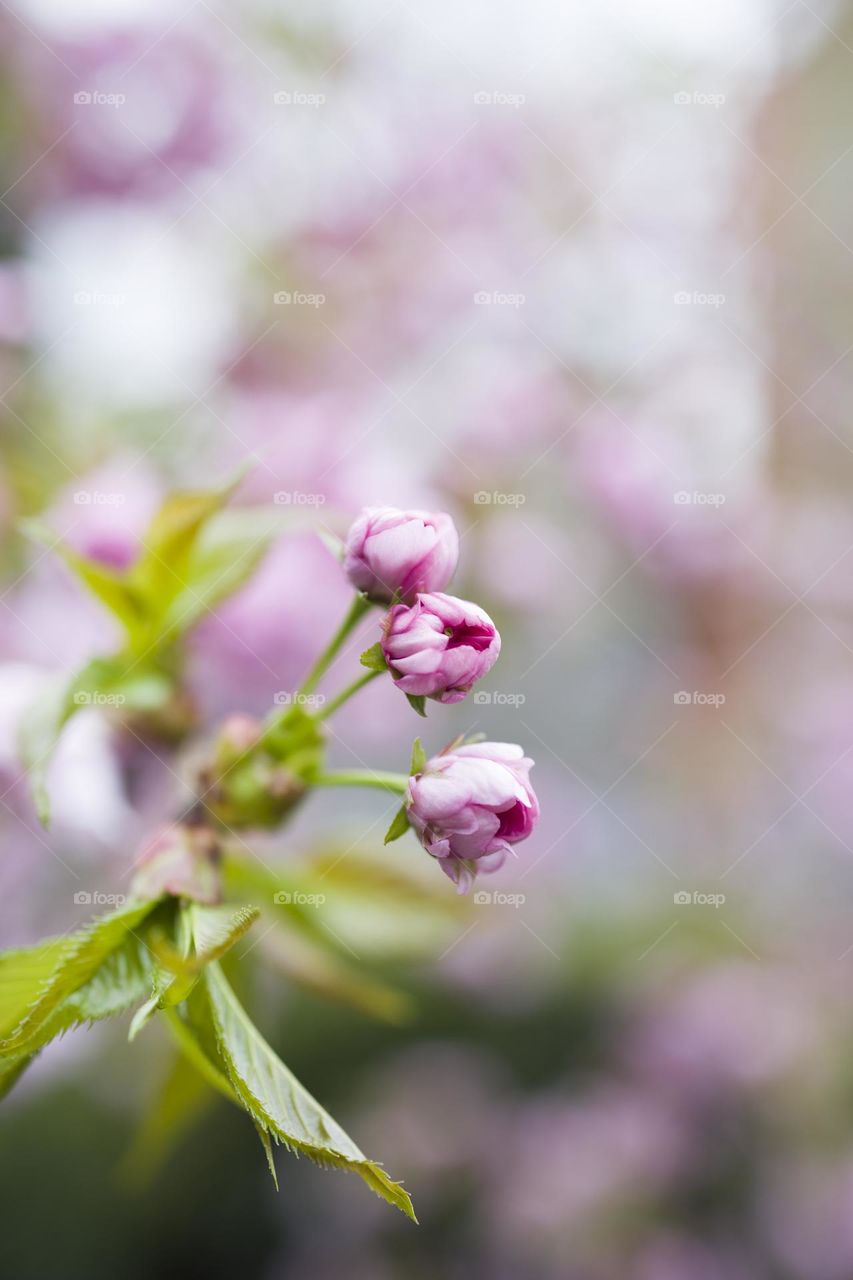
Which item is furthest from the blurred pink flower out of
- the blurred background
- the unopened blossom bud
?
the unopened blossom bud

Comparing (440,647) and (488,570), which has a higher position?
(440,647)

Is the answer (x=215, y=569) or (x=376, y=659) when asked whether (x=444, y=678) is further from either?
(x=215, y=569)

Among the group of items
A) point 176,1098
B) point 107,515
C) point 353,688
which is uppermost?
point 353,688

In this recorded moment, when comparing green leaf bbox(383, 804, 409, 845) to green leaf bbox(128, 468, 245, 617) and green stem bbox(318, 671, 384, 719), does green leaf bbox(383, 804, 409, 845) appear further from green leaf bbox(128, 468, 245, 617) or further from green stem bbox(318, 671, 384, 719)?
green leaf bbox(128, 468, 245, 617)

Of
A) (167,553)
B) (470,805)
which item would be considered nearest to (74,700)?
(167,553)

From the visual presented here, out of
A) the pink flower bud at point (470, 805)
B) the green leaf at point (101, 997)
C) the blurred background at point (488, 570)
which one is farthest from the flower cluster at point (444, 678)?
the blurred background at point (488, 570)

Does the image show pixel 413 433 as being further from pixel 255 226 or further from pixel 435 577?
pixel 435 577

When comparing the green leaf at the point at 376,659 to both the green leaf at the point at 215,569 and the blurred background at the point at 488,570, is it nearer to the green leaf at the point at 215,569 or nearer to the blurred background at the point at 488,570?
the green leaf at the point at 215,569
